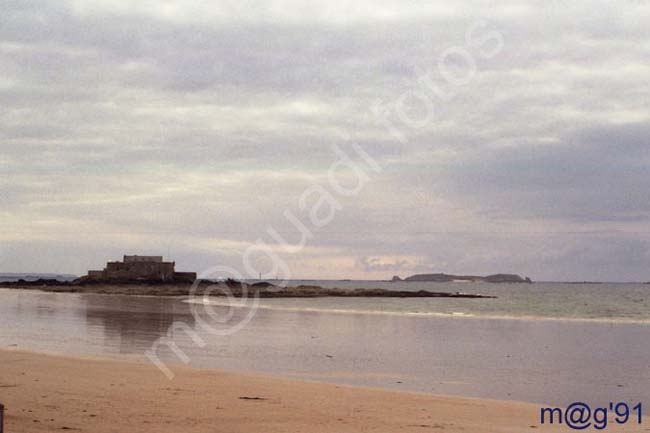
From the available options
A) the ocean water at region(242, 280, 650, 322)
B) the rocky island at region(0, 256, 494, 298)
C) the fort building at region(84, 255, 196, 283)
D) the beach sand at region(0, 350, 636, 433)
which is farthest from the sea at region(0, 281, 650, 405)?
the fort building at region(84, 255, 196, 283)

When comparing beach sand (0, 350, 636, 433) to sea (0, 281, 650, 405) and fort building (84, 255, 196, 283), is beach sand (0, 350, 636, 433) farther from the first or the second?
fort building (84, 255, 196, 283)

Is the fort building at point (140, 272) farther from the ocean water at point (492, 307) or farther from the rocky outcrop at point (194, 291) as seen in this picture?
the ocean water at point (492, 307)

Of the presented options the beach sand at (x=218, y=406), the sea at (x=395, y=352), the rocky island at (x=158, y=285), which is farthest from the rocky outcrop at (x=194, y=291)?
the beach sand at (x=218, y=406)

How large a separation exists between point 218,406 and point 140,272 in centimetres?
9802

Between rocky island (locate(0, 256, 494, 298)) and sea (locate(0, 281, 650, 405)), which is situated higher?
rocky island (locate(0, 256, 494, 298))

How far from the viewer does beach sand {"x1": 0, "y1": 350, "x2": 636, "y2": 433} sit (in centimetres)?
937

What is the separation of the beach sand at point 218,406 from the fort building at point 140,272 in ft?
303

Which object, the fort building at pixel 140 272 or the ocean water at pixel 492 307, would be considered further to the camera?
the fort building at pixel 140 272

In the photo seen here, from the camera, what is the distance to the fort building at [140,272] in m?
105

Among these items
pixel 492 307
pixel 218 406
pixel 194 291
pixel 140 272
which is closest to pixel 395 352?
pixel 218 406

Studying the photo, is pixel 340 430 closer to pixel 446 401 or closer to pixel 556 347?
pixel 446 401

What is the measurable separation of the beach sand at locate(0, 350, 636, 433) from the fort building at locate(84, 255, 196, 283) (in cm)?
9239

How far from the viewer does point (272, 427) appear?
9.48 m

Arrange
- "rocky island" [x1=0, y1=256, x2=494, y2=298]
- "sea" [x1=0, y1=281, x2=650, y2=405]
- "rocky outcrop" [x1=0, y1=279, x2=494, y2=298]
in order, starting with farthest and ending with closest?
"rocky island" [x1=0, y1=256, x2=494, y2=298] < "rocky outcrop" [x1=0, y1=279, x2=494, y2=298] < "sea" [x1=0, y1=281, x2=650, y2=405]
